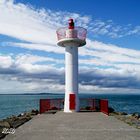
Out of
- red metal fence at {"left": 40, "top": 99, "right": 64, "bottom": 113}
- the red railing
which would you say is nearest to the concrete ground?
the red railing

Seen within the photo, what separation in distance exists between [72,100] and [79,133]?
9268mm

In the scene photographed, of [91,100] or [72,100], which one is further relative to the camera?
[91,100]

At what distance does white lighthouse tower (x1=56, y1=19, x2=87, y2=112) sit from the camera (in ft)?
68.9

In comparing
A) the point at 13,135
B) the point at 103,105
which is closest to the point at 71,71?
the point at 103,105

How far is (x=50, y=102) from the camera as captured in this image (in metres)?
23.2

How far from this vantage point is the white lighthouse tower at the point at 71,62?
68.9 ft

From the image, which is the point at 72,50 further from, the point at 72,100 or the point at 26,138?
the point at 26,138

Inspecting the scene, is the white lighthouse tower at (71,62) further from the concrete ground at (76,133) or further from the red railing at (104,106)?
the concrete ground at (76,133)

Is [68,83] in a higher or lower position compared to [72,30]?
lower

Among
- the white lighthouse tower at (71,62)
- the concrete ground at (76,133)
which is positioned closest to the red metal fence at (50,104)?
the white lighthouse tower at (71,62)

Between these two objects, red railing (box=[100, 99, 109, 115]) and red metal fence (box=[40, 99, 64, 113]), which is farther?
red metal fence (box=[40, 99, 64, 113])

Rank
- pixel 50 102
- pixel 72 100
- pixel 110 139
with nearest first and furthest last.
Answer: pixel 110 139 < pixel 72 100 < pixel 50 102

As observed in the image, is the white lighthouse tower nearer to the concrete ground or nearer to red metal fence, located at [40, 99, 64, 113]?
red metal fence, located at [40, 99, 64, 113]

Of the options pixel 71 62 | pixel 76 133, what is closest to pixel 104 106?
pixel 71 62
